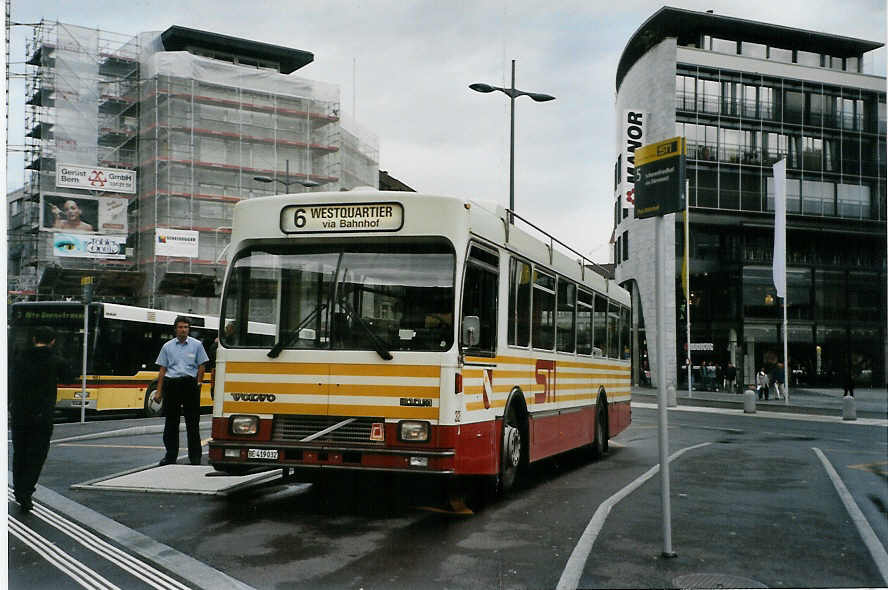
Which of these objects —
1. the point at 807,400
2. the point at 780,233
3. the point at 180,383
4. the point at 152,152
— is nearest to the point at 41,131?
the point at 180,383

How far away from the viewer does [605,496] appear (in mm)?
9977

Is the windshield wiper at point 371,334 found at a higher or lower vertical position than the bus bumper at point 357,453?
higher

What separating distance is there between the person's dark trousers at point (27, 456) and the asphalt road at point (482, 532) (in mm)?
315

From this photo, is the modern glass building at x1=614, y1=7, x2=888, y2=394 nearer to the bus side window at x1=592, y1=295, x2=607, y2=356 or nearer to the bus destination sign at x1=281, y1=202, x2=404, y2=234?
the bus side window at x1=592, y1=295, x2=607, y2=356

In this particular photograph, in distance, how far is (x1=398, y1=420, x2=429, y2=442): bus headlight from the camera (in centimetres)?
782

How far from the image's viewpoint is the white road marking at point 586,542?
5.99m

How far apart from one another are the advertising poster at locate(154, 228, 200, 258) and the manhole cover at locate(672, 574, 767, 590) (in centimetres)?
1464

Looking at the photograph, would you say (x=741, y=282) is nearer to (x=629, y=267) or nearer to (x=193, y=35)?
(x=629, y=267)

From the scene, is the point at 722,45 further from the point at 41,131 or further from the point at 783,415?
the point at 783,415

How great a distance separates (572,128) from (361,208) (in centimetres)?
312

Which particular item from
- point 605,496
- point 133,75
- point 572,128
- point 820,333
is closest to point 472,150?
point 572,128

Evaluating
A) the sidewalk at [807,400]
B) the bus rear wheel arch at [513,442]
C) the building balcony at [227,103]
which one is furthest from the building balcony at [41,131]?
the sidewalk at [807,400]

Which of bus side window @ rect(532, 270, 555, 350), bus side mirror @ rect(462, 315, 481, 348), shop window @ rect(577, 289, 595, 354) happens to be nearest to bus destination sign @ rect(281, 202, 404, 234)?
bus side mirror @ rect(462, 315, 481, 348)

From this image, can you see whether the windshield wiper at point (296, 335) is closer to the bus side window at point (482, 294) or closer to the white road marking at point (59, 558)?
the bus side window at point (482, 294)
